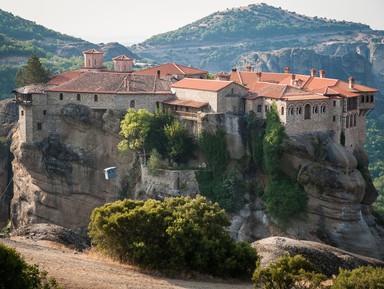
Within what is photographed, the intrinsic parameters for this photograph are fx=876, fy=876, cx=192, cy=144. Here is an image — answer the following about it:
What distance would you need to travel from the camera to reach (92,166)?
6738 centimetres

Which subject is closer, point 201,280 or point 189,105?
point 201,280

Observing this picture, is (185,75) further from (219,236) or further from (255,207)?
(219,236)

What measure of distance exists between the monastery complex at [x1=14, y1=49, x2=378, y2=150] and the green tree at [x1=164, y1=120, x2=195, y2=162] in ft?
3.25

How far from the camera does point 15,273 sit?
27.2m

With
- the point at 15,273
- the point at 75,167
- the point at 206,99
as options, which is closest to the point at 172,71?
the point at 206,99

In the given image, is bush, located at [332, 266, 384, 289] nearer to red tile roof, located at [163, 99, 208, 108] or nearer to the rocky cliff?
the rocky cliff

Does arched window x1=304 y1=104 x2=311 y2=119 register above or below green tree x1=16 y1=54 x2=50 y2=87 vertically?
below

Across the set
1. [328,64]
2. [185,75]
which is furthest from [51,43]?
[185,75]

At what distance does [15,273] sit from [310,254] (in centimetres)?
1709

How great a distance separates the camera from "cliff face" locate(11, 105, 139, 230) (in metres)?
65.8

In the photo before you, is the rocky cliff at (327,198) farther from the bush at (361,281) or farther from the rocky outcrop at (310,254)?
the bush at (361,281)

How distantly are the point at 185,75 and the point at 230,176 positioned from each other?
13.0m

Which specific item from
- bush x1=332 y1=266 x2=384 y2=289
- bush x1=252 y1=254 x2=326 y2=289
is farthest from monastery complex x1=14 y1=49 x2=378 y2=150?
bush x1=332 y1=266 x2=384 y2=289

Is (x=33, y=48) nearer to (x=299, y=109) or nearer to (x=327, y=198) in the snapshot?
(x=299, y=109)
